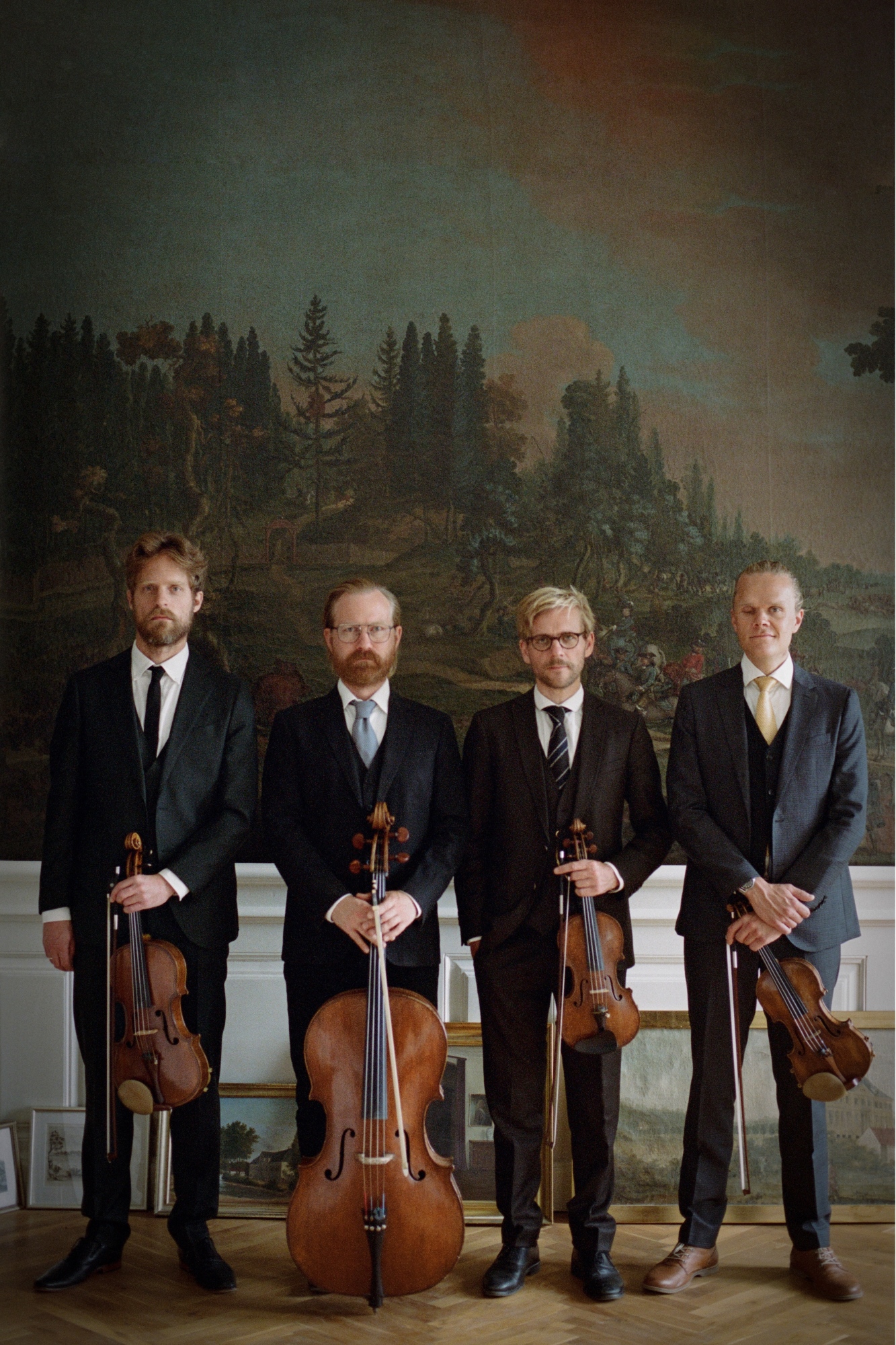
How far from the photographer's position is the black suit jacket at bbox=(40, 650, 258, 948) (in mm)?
2975

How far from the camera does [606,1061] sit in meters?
2.88

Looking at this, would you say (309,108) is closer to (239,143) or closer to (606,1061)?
(239,143)

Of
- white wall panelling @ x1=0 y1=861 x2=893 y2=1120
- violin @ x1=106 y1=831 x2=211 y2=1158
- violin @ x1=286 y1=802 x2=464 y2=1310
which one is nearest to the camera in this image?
violin @ x1=286 y1=802 x2=464 y2=1310

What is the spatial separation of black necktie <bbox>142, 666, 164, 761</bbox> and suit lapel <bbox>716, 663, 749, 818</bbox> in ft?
4.86

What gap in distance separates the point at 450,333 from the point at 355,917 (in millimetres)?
2106

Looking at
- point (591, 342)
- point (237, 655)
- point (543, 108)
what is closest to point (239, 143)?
point (543, 108)

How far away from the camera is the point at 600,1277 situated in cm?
289

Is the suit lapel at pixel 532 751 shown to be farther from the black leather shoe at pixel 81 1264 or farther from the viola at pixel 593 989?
the black leather shoe at pixel 81 1264

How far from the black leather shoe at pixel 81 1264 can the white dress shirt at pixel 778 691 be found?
2.18m

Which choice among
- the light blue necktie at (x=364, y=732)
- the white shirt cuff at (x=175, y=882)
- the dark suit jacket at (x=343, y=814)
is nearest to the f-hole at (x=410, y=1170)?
the dark suit jacket at (x=343, y=814)

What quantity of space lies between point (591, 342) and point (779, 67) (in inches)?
45.7

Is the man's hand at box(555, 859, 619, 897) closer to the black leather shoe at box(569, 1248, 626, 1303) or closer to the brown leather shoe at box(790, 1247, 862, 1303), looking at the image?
the black leather shoe at box(569, 1248, 626, 1303)

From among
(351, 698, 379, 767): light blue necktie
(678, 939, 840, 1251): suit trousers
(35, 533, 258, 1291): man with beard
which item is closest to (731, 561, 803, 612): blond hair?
(678, 939, 840, 1251): suit trousers

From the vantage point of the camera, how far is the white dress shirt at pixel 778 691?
3.09 meters
